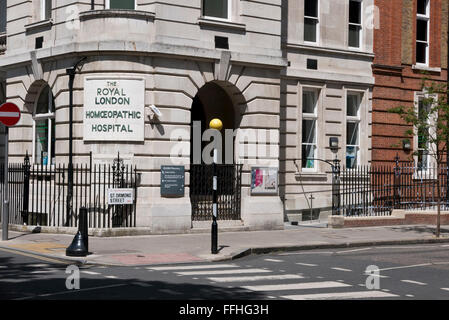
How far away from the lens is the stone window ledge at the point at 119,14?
22.1 meters

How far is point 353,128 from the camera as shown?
29422 millimetres

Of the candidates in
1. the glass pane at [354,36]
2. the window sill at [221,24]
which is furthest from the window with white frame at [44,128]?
the glass pane at [354,36]

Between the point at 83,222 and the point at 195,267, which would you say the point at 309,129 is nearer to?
the point at 83,222

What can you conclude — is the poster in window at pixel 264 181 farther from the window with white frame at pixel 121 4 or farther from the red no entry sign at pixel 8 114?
the red no entry sign at pixel 8 114

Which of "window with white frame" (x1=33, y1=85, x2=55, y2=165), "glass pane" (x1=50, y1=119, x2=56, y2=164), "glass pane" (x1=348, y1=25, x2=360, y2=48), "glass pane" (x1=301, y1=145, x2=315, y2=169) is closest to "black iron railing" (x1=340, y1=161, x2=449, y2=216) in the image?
"glass pane" (x1=301, y1=145, x2=315, y2=169)

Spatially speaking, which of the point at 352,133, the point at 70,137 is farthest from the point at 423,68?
the point at 70,137

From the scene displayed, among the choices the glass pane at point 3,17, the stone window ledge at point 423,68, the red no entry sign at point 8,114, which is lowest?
the red no entry sign at point 8,114

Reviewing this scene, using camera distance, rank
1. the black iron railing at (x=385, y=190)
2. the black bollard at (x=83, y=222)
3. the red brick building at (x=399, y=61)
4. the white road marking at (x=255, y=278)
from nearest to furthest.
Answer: the white road marking at (x=255, y=278), the black bollard at (x=83, y=222), the black iron railing at (x=385, y=190), the red brick building at (x=399, y=61)

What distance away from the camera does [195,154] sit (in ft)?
82.8

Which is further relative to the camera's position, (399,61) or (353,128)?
(399,61)

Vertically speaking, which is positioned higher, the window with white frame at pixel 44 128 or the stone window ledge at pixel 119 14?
the stone window ledge at pixel 119 14

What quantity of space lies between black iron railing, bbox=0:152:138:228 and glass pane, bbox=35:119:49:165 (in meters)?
0.87

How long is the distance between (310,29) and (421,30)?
5.94 metres
